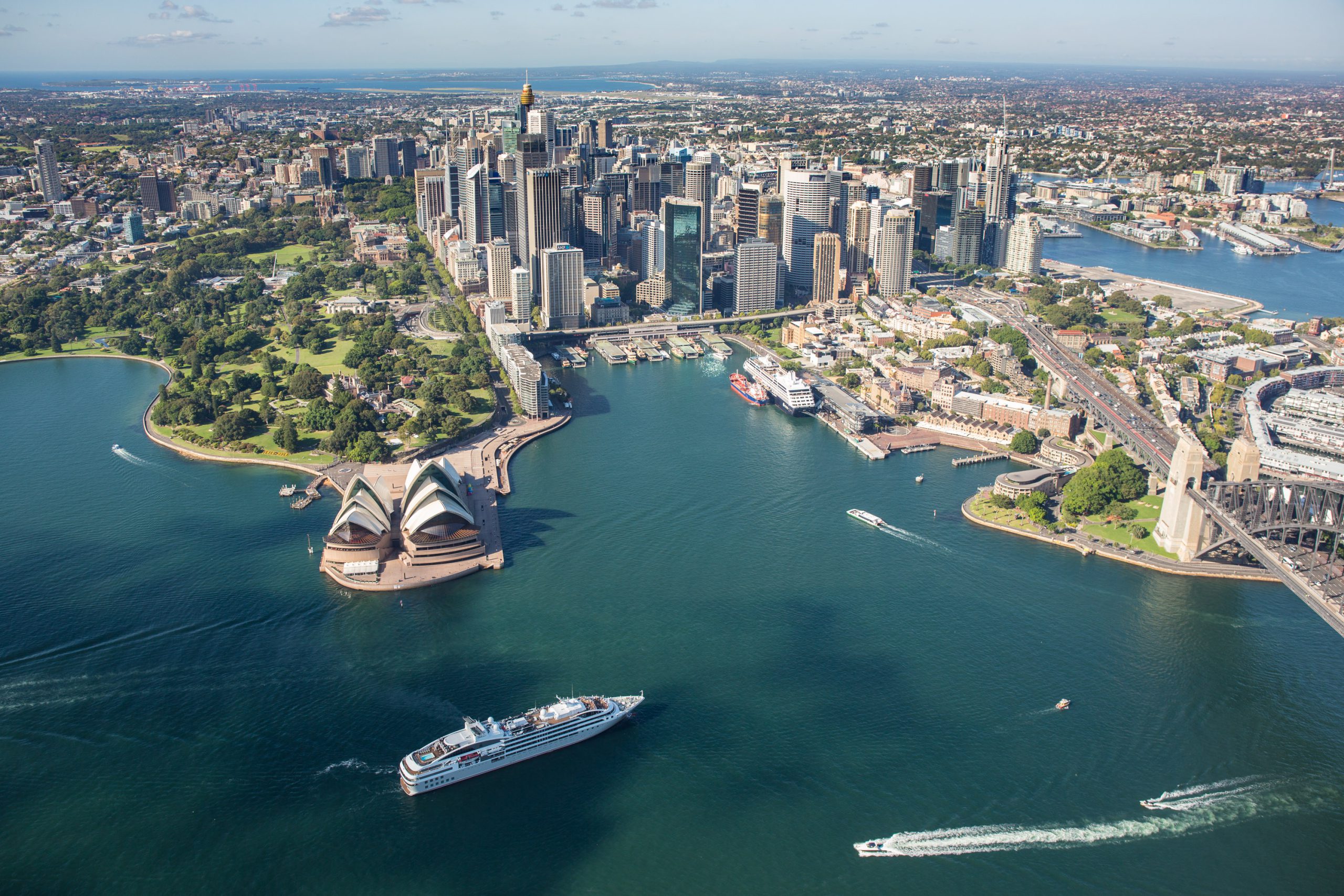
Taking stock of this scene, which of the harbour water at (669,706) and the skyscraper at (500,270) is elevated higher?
the skyscraper at (500,270)

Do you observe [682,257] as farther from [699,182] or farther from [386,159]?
[386,159]

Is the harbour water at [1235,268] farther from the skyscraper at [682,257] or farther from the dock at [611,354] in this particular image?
the dock at [611,354]

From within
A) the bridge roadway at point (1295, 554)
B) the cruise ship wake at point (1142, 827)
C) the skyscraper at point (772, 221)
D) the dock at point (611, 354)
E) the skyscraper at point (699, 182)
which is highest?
the skyscraper at point (699, 182)

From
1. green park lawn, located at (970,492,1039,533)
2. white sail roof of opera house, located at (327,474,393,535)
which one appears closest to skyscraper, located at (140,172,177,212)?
white sail roof of opera house, located at (327,474,393,535)

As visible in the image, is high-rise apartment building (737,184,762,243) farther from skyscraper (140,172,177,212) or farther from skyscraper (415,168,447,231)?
skyscraper (140,172,177,212)

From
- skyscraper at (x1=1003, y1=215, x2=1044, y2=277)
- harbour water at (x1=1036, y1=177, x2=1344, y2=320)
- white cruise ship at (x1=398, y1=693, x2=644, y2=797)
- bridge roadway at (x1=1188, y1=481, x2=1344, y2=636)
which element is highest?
skyscraper at (x1=1003, y1=215, x2=1044, y2=277)

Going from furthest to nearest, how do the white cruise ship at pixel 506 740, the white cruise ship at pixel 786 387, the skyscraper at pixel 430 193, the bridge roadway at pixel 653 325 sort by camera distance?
the skyscraper at pixel 430 193 → the bridge roadway at pixel 653 325 → the white cruise ship at pixel 786 387 → the white cruise ship at pixel 506 740

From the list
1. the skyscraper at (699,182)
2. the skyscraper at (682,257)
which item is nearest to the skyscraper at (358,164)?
the skyscraper at (699,182)
